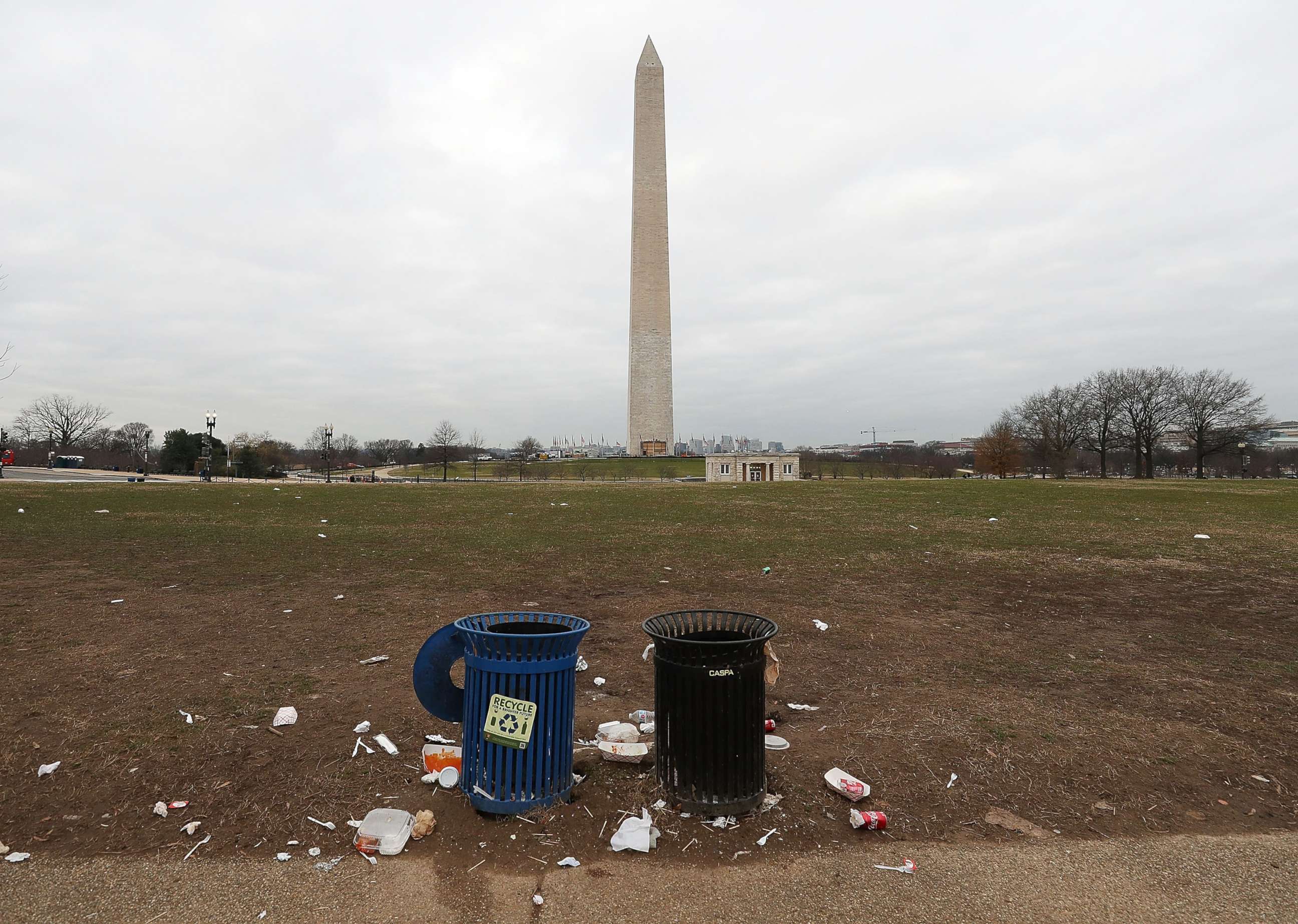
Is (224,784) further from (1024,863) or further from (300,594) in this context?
(300,594)

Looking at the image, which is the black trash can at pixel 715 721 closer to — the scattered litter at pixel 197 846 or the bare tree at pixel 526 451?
the scattered litter at pixel 197 846

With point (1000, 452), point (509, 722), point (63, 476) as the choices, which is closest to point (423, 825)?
point (509, 722)

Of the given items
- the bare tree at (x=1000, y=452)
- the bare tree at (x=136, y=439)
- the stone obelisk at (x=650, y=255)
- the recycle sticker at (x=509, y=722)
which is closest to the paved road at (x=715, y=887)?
the recycle sticker at (x=509, y=722)

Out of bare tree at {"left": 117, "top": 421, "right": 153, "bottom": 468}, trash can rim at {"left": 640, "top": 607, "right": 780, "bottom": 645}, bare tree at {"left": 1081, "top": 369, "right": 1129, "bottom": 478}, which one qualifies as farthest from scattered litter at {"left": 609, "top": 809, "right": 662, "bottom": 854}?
bare tree at {"left": 117, "top": 421, "right": 153, "bottom": 468}

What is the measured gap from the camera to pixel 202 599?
8.73 m

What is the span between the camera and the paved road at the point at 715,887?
280 cm

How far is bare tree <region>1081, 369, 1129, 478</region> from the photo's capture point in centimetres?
6262

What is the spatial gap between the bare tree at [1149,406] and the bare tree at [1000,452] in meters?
9.09

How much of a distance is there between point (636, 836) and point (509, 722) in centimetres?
80

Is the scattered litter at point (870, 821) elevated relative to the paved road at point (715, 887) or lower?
elevated

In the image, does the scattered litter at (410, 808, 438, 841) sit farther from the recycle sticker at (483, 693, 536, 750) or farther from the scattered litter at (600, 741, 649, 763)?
the scattered litter at (600, 741, 649, 763)

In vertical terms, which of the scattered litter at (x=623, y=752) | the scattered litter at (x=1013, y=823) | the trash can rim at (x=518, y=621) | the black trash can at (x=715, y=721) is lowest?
the scattered litter at (x=1013, y=823)

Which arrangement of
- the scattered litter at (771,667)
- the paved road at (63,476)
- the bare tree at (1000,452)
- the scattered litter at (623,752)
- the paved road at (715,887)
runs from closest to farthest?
the paved road at (715,887), the scattered litter at (771,667), the scattered litter at (623,752), the paved road at (63,476), the bare tree at (1000,452)

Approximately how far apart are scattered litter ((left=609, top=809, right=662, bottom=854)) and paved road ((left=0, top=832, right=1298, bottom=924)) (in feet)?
0.16
